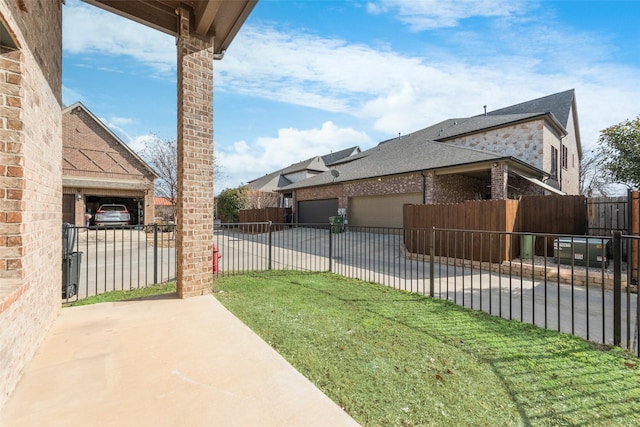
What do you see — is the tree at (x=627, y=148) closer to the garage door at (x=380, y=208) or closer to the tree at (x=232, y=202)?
the garage door at (x=380, y=208)

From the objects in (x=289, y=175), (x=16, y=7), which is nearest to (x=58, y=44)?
(x=16, y=7)

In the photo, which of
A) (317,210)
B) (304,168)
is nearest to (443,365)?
(317,210)

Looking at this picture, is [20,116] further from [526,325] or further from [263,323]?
[526,325]

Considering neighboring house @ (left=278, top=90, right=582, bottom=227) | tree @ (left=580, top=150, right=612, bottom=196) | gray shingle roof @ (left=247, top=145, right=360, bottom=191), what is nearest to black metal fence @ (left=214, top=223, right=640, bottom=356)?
neighboring house @ (left=278, top=90, right=582, bottom=227)

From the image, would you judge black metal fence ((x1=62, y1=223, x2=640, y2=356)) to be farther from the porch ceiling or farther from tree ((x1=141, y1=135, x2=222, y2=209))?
tree ((x1=141, y1=135, x2=222, y2=209))

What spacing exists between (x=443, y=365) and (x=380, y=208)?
13471mm

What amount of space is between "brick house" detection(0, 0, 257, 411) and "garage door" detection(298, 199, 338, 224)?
14.5m

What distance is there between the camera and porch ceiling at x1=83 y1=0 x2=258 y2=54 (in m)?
3.93

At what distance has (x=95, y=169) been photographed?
63.1ft

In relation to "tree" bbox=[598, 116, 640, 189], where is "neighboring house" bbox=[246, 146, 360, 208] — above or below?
above

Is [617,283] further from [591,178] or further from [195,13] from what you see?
[591,178]

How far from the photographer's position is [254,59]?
657 centimetres

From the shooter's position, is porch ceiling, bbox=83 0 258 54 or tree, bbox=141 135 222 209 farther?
tree, bbox=141 135 222 209

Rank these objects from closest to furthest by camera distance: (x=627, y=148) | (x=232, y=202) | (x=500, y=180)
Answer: (x=627, y=148) < (x=500, y=180) < (x=232, y=202)
